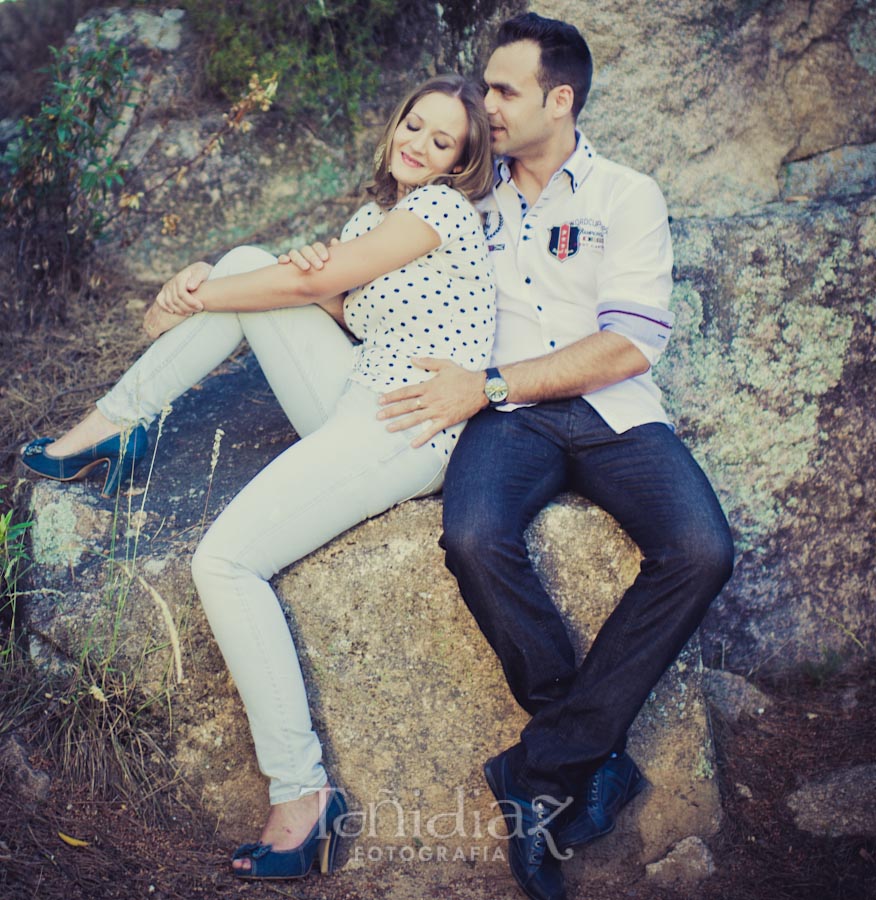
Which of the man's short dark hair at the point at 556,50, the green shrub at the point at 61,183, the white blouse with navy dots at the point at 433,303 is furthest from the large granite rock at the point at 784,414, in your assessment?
the green shrub at the point at 61,183

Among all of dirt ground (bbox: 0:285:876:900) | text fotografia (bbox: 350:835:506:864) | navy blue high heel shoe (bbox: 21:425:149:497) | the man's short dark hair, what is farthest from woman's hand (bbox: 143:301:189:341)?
text fotografia (bbox: 350:835:506:864)

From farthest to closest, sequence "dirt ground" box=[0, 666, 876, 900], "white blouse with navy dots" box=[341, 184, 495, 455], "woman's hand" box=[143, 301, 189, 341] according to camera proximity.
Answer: "woman's hand" box=[143, 301, 189, 341] → "white blouse with navy dots" box=[341, 184, 495, 455] → "dirt ground" box=[0, 666, 876, 900]

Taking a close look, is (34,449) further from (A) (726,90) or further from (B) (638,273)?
(A) (726,90)

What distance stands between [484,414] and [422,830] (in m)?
1.24

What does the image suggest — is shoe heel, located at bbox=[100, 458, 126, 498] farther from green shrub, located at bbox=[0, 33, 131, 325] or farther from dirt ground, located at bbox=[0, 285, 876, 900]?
green shrub, located at bbox=[0, 33, 131, 325]

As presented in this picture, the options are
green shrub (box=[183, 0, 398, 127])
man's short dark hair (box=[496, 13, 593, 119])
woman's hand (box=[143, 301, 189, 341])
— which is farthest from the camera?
green shrub (box=[183, 0, 398, 127])

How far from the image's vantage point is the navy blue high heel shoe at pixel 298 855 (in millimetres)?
2482

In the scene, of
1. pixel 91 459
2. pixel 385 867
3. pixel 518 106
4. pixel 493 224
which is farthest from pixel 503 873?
pixel 518 106

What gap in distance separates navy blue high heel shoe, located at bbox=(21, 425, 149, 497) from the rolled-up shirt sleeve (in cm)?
151

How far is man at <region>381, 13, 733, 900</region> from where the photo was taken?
255 cm

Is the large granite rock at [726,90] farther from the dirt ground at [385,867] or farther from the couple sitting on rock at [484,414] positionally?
the dirt ground at [385,867]

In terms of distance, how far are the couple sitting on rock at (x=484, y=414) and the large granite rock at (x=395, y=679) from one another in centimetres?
12

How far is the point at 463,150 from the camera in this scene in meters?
2.95

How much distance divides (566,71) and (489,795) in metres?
2.29
